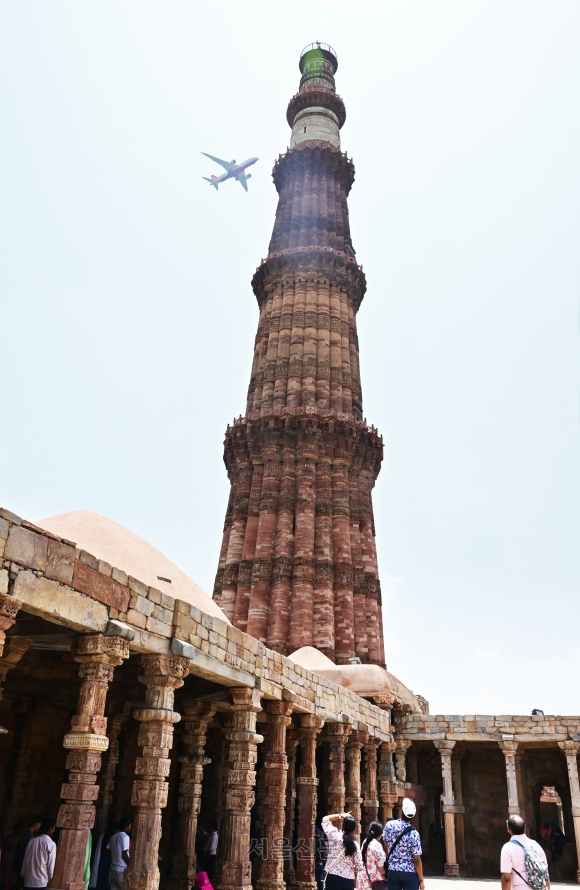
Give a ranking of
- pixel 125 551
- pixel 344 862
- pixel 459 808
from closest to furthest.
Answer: pixel 344 862 < pixel 125 551 < pixel 459 808

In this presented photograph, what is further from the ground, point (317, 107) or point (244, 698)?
point (317, 107)

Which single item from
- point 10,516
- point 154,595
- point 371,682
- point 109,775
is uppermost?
point 371,682

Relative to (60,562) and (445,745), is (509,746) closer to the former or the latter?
(445,745)

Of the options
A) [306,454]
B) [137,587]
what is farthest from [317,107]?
[137,587]

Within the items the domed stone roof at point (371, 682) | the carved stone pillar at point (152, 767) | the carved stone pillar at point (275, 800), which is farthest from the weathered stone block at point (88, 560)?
the domed stone roof at point (371, 682)

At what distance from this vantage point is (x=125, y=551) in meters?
11.6

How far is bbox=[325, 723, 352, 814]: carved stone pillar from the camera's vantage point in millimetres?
13852

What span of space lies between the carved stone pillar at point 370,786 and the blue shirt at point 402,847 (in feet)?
30.1

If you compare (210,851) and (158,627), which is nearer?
(158,627)

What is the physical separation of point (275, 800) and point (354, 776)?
14.7 feet

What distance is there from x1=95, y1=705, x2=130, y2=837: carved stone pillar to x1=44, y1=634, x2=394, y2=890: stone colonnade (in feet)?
0.07

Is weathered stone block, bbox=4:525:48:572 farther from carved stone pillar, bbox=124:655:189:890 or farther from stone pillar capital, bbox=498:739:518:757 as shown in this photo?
stone pillar capital, bbox=498:739:518:757

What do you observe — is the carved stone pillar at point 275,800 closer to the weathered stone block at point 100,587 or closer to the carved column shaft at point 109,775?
the carved column shaft at point 109,775

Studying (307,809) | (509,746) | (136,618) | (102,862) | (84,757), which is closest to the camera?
(84,757)
